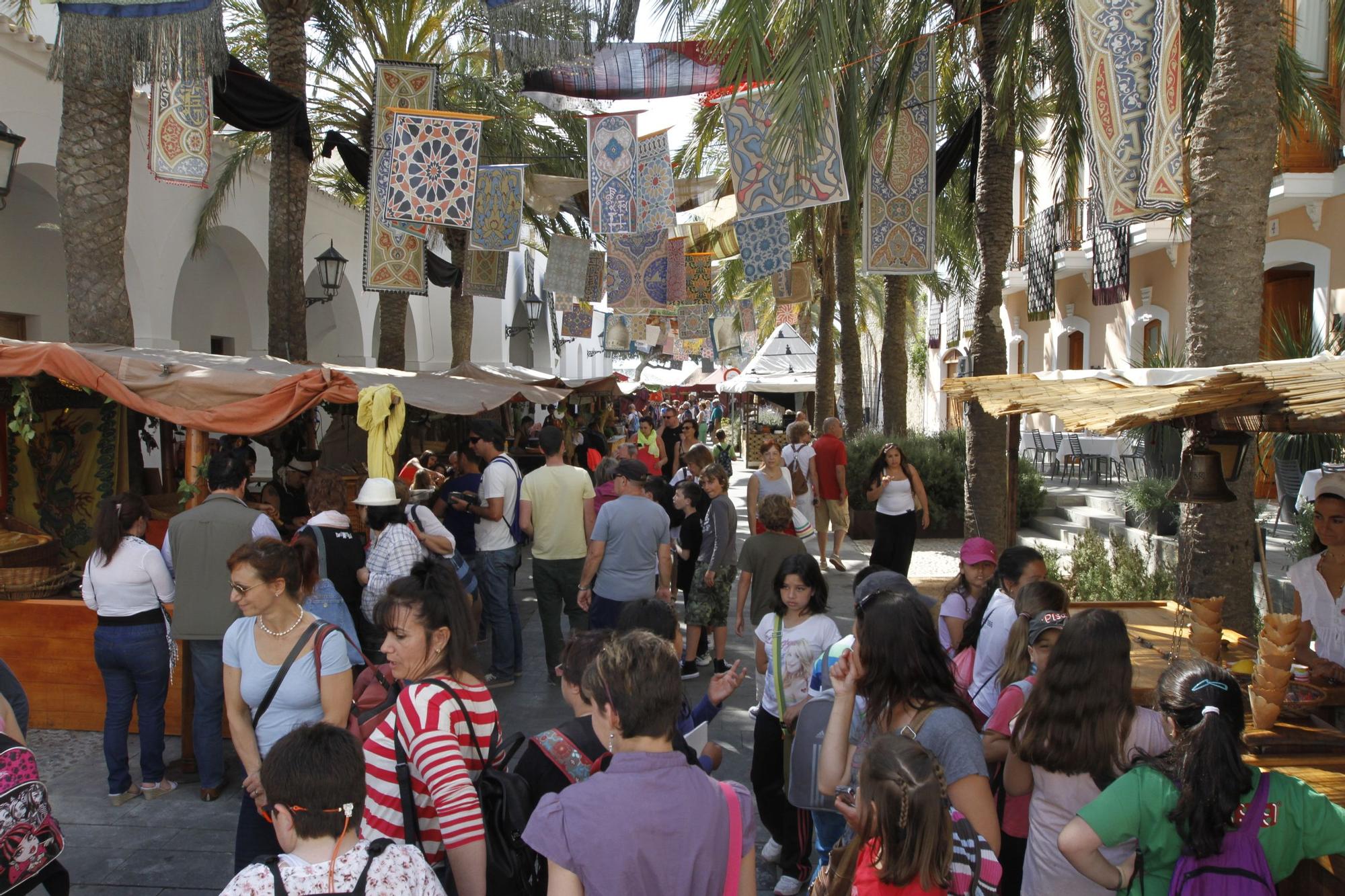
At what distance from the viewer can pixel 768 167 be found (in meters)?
8.54

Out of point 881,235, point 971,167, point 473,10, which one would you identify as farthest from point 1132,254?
point 473,10

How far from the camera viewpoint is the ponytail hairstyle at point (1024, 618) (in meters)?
3.59

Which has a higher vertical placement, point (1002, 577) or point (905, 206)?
point (905, 206)

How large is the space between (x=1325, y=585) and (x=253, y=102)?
1075cm

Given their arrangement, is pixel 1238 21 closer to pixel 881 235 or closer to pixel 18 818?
pixel 881 235

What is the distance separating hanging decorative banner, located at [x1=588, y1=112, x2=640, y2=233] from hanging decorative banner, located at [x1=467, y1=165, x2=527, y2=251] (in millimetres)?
1542

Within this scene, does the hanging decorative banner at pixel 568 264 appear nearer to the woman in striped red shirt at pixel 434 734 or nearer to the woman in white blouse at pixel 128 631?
the woman in white blouse at pixel 128 631

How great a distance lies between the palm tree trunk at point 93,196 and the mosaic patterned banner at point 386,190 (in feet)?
7.72

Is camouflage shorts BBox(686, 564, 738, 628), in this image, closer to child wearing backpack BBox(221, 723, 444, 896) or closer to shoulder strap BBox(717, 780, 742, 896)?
shoulder strap BBox(717, 780, 742, 896)

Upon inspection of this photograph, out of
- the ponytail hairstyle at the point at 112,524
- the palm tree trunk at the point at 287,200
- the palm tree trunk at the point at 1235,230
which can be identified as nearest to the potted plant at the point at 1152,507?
the palm tree trunk at the point at 1235,230

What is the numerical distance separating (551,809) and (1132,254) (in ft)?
60.5

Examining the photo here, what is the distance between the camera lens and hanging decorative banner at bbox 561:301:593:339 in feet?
66.6

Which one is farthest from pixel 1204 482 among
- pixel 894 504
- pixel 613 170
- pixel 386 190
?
pixel 386 190

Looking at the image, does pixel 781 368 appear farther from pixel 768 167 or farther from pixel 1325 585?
pixel 1325 585
